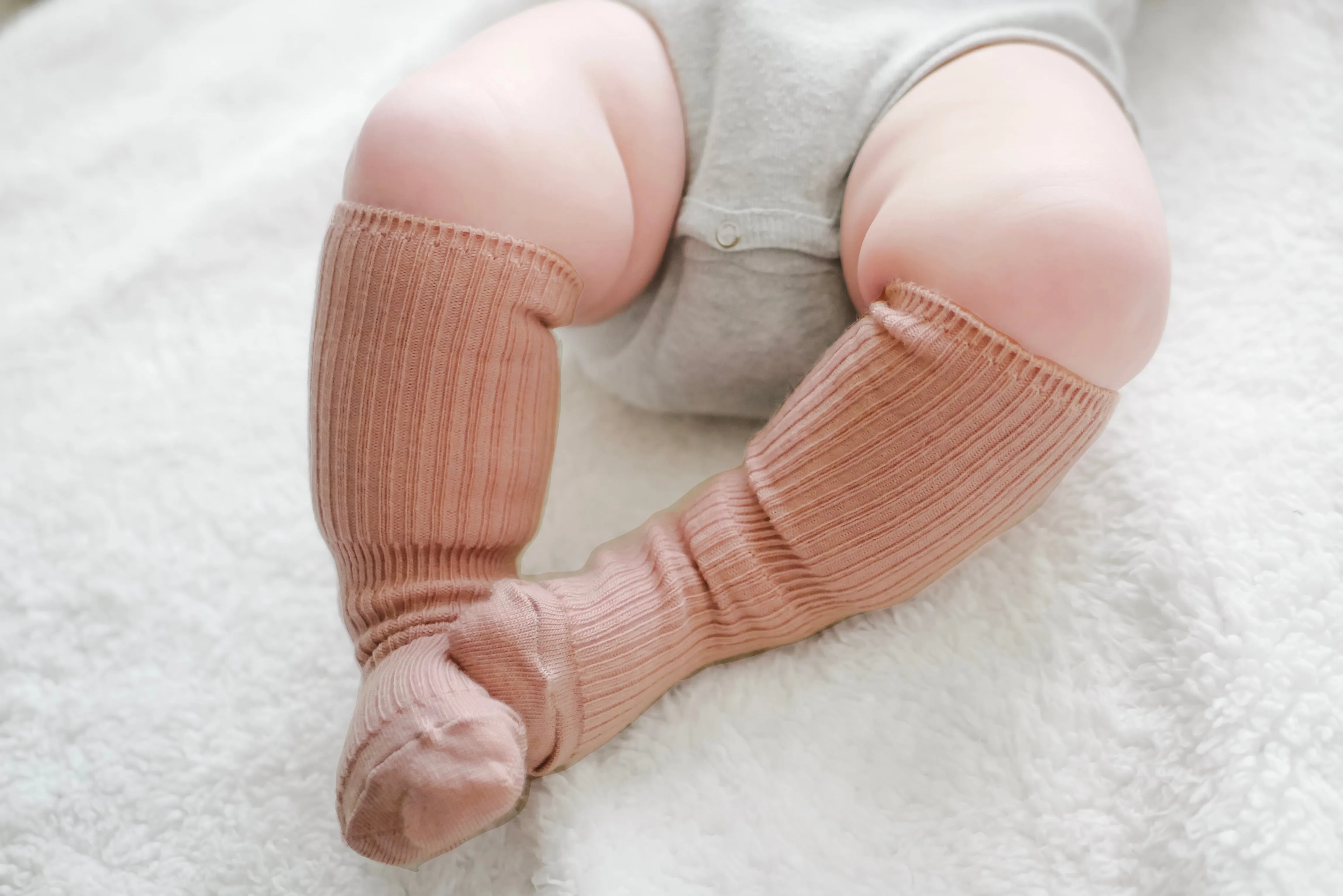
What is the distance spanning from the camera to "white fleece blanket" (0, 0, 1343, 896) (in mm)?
484

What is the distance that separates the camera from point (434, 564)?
50 cm

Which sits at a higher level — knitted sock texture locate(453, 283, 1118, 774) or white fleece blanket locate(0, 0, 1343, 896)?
knitted sock texture locate(453, 283, 1118, 774)

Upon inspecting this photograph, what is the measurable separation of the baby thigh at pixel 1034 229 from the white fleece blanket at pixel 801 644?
143 mm

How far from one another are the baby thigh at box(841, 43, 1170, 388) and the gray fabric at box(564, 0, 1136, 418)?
0.16 feet

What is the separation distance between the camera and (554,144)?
521mm

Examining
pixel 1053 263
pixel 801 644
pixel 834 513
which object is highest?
pixel 1053 263

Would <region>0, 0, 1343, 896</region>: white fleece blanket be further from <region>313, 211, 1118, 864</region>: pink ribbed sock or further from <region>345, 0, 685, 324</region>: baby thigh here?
<region>345, 0, 685, 324</region>: baby thigh

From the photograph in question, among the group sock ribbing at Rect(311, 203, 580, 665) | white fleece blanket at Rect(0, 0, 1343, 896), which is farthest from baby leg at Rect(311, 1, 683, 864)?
white fleece blanket at Rect(0, 0, 1343, 896)

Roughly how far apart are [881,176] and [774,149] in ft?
0.23

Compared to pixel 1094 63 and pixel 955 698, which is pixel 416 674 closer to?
pixel 955 698

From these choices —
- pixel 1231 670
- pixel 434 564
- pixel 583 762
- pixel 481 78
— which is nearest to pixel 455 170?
pixel 481 78

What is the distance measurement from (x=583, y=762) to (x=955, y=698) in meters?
0.20

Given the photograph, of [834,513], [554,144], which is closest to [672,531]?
[834,513]

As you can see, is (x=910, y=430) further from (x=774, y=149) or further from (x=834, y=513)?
(x=774, y=149)
